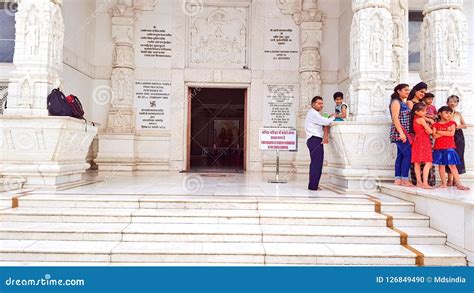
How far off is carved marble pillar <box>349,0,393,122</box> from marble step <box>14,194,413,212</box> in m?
1.82

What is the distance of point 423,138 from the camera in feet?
15.0

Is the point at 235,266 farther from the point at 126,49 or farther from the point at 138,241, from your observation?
the point at 126,49

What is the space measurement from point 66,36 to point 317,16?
6659mm

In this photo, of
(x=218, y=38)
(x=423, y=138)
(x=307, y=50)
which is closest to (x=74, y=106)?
(x=423, y=138)

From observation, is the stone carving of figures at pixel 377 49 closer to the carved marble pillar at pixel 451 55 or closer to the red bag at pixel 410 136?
the carved marble pillar at pixel 451 55

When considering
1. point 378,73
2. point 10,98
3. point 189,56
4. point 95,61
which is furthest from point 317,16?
point 10,98

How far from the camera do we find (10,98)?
5.37m

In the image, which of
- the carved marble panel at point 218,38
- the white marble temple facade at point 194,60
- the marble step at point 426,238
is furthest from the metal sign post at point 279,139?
the carved marble panel at point 218,38

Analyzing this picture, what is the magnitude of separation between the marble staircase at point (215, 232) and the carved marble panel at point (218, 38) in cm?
633

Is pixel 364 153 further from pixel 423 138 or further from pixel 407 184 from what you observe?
pixel 423 138

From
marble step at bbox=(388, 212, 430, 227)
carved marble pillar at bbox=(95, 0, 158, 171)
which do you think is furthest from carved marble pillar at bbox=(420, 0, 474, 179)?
carved marble pillar at bbox=(95, 0, 158, 171)

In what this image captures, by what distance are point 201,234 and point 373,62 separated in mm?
4038

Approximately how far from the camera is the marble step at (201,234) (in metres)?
3.55

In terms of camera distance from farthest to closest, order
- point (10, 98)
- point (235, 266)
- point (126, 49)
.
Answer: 1. point (126, 49)
2. point (10, 98)
3. point (235, 266)
